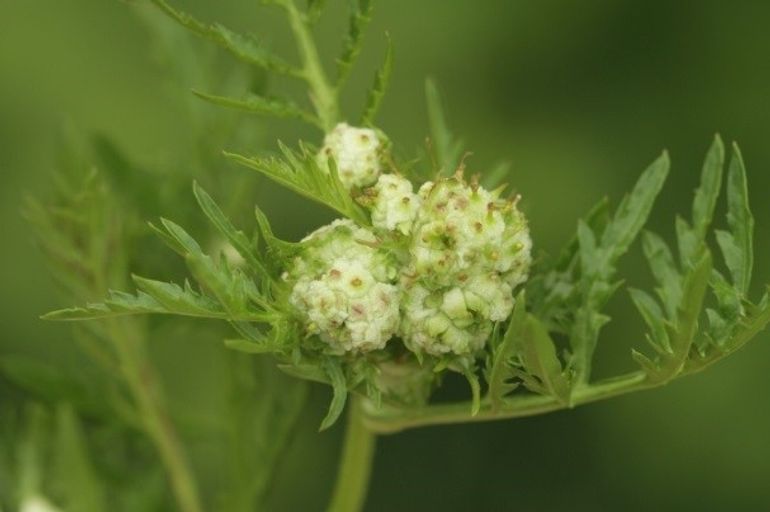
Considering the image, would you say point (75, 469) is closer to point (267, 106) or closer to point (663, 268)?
point (267, 106)

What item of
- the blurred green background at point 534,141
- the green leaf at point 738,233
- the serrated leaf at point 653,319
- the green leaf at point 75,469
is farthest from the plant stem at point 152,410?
the blurred green background at point 534,141

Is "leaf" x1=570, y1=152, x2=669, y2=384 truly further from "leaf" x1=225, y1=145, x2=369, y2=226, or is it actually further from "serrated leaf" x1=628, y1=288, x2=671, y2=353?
"leaf" x1=225, y1=145, x2=369, y2=226

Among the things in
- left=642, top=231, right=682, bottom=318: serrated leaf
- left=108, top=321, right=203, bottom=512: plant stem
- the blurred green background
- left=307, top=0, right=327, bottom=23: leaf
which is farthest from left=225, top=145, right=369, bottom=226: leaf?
the blurred green background

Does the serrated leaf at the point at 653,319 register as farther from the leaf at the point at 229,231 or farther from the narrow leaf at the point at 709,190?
the leaf at the point at 229,231

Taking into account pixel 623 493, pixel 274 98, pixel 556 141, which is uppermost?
pixel 556 141

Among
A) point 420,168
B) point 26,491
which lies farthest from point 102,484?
point 420,168

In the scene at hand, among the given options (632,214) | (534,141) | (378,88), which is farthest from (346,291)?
(534,141)

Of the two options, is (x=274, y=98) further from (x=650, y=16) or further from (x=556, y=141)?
(x=650, y=16)
